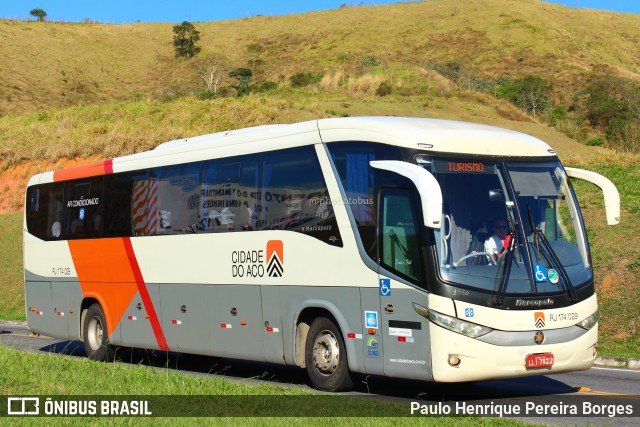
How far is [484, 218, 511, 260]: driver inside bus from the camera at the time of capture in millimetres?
11609

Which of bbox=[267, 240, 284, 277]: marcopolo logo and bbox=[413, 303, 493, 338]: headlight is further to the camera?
bbox=[267, 240, 284, 277]: marcopolo logo

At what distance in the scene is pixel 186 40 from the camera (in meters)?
119

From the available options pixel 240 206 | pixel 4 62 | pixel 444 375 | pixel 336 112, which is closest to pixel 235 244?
pixel 240 206

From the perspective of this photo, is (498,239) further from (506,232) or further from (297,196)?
(297,196)

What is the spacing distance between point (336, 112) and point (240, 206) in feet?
150

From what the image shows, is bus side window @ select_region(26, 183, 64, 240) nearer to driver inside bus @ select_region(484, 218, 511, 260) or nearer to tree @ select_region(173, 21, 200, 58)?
driver inside bus @ select_region(484, 218, 511, 260)

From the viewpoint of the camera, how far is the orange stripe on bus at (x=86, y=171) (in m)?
18.9

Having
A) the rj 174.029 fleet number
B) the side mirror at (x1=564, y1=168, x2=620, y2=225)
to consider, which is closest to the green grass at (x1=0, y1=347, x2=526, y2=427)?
the side mirror at (x1=564, y1=168, x2=620, y2=225)

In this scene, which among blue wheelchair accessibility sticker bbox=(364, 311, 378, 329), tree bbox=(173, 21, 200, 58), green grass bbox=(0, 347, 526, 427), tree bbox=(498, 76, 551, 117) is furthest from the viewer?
tree bbox=(173, 21, 200, 58)

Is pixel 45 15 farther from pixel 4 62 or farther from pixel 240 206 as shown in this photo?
pixel 240 206

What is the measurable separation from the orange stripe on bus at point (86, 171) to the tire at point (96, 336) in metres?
2.57

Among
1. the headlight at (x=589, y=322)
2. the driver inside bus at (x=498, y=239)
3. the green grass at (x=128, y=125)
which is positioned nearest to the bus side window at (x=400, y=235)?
the driver inside bus at (x=498, y=239)

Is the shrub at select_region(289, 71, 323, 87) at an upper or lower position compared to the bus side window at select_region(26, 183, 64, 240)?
upper

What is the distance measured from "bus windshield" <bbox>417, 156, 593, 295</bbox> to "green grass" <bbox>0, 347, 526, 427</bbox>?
1927mm
